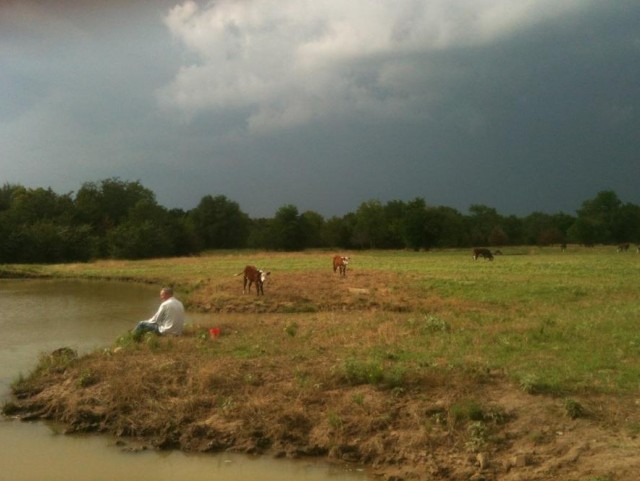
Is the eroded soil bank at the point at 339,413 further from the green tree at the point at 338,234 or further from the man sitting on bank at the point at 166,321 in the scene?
the green tree at the point at 338,234

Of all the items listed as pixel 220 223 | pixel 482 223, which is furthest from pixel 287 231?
pixel 482 223

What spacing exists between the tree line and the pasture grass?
146 feet

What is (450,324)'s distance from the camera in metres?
16.1

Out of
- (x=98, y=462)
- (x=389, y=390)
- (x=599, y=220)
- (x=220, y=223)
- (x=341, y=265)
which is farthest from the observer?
(x=599, y=220)

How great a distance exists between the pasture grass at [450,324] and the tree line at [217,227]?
44.4 meters

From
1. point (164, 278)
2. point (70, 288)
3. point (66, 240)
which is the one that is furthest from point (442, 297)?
point (66, 240)

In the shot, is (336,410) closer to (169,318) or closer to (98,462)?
(98,462)

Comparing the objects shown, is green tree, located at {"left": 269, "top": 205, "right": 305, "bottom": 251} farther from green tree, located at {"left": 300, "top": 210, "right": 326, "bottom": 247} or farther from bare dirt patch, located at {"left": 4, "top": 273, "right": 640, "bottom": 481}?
bare dirt patch, located at {"left": 4, "top": 273, "right": 640, "bottom": 481}

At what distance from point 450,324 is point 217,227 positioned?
90851mm

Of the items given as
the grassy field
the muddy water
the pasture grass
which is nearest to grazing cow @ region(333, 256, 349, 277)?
the pasture grass

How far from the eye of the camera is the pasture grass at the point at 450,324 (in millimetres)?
10828

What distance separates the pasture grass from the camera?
35.5 ft

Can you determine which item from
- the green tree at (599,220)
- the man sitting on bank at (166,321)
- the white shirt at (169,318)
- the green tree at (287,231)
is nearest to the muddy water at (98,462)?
the man sitting on bank at (166,321)

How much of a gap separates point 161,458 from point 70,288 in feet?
93.6
